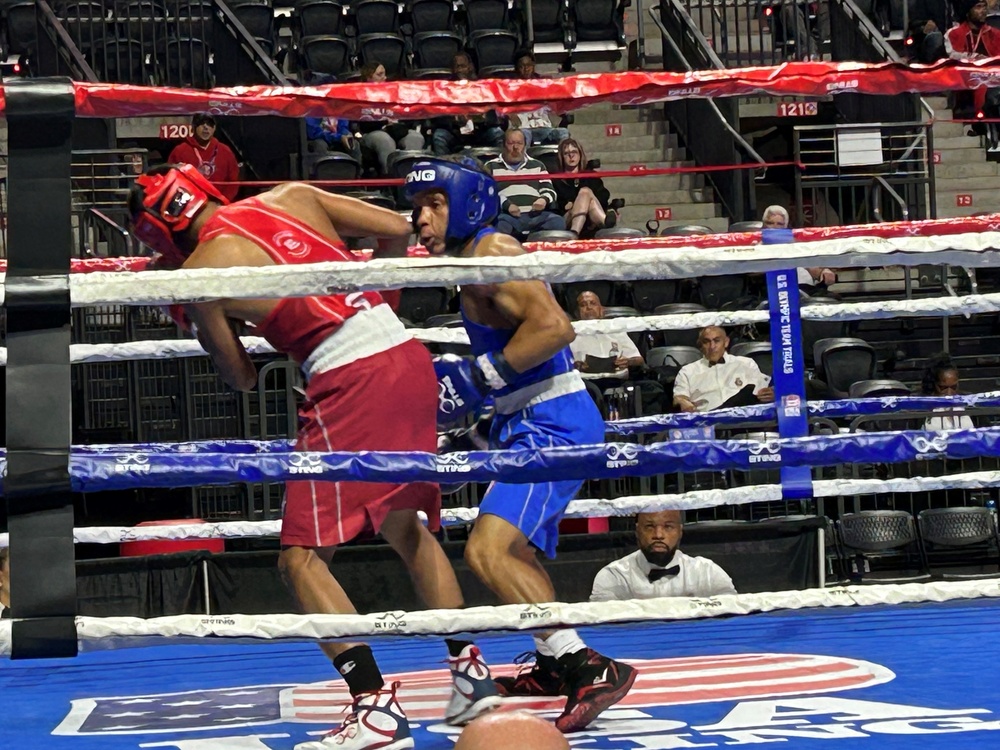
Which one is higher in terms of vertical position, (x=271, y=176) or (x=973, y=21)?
(x=973, y=21)

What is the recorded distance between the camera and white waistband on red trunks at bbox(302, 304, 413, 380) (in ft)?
11.4

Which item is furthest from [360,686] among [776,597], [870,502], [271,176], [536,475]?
[271,176]

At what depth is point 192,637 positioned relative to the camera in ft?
8.02

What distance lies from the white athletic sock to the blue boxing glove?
589 millimetres

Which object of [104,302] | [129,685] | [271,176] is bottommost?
[129,685]

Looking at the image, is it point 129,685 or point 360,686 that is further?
point 129,685

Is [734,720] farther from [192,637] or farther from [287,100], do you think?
[287,100]

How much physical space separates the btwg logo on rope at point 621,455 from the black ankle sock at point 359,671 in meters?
0.83

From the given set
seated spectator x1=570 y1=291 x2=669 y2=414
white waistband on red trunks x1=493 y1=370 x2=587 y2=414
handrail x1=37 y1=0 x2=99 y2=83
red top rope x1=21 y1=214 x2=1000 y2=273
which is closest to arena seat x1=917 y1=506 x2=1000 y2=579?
seated spectator x1=570 y1=291 x2=669 y2=414

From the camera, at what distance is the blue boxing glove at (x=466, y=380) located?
133 inches

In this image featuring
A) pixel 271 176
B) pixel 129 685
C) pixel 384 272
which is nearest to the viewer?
pixel 384 272

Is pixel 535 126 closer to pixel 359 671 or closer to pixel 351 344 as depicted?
pixel 351 344

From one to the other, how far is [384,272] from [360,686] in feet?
3.58

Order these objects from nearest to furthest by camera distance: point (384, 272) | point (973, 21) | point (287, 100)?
point (384, 272), point (287, 100), point (973, 21)
